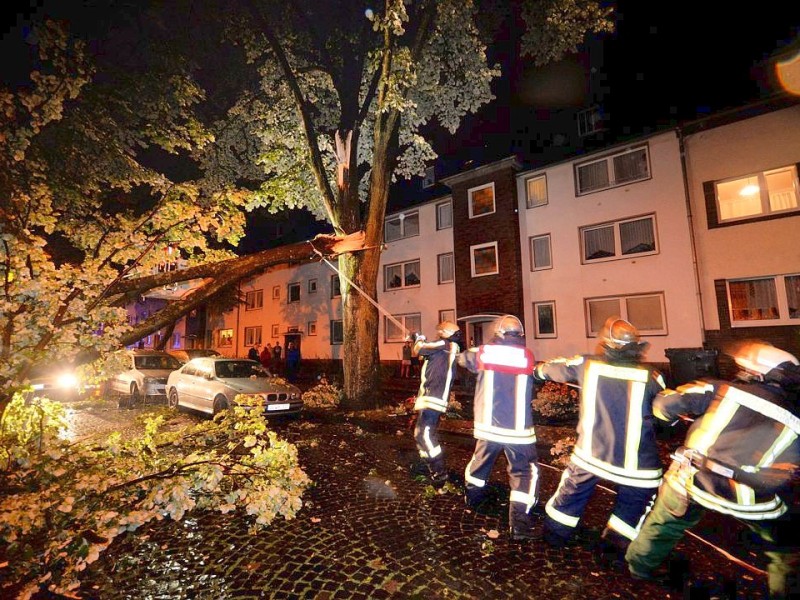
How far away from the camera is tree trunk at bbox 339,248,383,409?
10797mm

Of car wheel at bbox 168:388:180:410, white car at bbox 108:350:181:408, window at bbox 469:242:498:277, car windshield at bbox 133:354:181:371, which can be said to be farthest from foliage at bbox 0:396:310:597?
window at bbox 469:242:498:277

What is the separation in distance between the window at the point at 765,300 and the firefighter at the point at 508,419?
13.2 m

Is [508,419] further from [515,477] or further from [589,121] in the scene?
[589,121]

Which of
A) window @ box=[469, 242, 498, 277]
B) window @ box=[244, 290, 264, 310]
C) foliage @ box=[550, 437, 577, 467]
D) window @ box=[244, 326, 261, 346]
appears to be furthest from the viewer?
window @ box=[244, 290, 264, 310]

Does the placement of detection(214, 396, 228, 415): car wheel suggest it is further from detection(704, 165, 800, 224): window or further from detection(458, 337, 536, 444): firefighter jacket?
detection(704, 165, 800, 224): window

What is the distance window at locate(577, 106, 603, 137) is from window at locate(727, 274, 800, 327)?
830 centimetres

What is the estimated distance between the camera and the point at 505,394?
4.11 m

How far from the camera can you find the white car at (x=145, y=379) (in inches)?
490

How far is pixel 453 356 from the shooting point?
5.30 m

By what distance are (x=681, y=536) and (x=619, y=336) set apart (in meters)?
1.44

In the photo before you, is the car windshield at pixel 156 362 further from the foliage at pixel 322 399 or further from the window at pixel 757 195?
the window at pixel 757 195

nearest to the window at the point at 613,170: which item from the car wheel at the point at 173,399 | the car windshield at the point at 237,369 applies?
the car windshield at the point at 237,369

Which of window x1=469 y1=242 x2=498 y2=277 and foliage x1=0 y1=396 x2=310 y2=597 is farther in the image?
window x1=469 y1=242 x2=498 y2=277

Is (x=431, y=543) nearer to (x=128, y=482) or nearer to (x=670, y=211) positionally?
(x=128, y=482)
